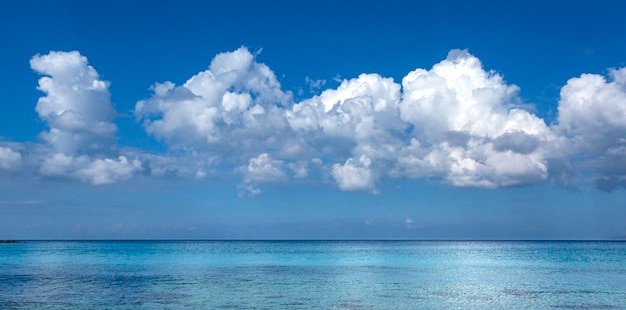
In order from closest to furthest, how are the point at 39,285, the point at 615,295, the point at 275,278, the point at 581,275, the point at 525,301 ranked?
the point at 525,301 → the point at 615,295 → the point at 39,285 → the point at 275,278 → the point at 581,275

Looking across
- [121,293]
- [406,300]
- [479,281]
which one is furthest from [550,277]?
[121,293]

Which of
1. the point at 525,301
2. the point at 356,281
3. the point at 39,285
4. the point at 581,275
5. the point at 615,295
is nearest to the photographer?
the point at 525,301

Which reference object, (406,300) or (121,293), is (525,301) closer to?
(406,300)

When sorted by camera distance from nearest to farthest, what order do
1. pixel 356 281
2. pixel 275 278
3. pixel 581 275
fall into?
pixel 356 281 < pixel 275 278 < pixel 581 275

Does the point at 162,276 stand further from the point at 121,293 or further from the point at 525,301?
the point at 525,301

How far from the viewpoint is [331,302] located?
3566 centimetres

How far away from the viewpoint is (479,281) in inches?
1959

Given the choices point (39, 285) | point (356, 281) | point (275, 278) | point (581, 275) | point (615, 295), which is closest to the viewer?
point (615, 295)

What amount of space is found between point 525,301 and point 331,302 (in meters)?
12.0

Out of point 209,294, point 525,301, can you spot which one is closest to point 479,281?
point 525,301

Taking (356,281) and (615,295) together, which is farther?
(356,281)

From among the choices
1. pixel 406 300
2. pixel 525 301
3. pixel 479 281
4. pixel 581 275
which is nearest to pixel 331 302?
pixel 406 300

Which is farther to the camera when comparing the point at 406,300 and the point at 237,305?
the point at 406,300

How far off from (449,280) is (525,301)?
44.6 feet
